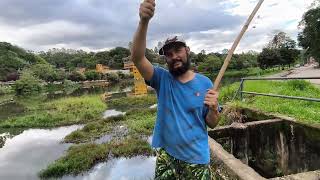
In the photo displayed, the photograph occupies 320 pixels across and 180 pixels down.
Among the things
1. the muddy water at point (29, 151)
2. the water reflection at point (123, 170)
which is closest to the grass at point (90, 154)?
the water reflection at point (123, 170)

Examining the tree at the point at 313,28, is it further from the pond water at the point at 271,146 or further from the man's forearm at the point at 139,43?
the man's forearm at the point at 139,43

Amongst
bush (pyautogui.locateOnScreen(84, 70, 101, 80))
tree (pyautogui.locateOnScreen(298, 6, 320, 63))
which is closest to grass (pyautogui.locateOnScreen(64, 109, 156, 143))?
tree (pyautogui.locateOnScreen(298, 6, 320, 63))

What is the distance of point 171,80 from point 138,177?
7021mm

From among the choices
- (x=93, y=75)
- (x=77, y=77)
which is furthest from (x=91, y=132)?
(x=93, y=75)

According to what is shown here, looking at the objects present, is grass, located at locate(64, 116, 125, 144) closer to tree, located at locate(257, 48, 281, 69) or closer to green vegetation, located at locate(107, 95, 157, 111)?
green vegetation, located at locate(107, 95, 157, 111)

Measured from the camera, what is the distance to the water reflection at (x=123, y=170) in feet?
31.0

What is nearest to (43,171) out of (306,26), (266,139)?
(266,139)

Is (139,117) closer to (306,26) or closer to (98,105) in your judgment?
(98,105)

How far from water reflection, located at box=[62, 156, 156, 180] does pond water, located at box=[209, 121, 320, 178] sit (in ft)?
11.1

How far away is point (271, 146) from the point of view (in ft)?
20.7

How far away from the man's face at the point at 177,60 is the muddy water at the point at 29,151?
9220 millimetres

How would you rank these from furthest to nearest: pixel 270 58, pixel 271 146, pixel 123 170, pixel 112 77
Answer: pixel 112 77, pixel 270 58, pixel 123 170, pixel 271 146

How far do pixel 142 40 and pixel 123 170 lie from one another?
8.35 meters

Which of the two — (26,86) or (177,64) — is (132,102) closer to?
(177,64)
